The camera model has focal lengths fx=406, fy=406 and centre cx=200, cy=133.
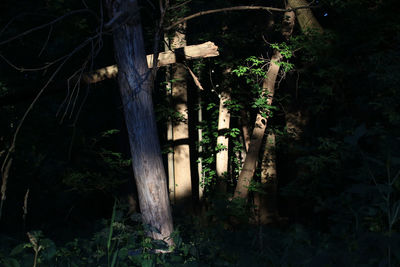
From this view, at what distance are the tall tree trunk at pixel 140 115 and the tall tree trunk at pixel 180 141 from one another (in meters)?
6.08

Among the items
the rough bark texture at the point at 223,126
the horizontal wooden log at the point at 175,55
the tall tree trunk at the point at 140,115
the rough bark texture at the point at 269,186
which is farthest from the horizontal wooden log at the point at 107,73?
the rough bark texture at the point at 269,186

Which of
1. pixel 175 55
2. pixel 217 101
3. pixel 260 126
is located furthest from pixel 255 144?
pixel 175 55

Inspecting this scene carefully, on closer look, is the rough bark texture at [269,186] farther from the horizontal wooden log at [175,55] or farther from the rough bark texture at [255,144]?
the horizontal wooden log at [175,55]

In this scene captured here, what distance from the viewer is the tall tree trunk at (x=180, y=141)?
42.8ft

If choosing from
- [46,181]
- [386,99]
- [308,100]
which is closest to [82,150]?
[46,181]

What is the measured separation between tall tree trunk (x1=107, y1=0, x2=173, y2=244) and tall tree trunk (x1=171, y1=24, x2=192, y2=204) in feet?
20.0

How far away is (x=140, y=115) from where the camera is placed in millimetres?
6859

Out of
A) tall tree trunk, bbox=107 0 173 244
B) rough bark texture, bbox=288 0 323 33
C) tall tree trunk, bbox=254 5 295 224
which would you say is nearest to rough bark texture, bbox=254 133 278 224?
tall tree trunk, bbox=254 5 295 224

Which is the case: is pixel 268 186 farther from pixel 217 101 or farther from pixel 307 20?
pixel 307 20

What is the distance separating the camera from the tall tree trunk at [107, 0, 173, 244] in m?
6.74

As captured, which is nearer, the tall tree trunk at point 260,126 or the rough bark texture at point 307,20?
the rough bark texture at point 307,20

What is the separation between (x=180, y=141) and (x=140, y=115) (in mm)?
6372

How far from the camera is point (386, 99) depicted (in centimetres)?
759

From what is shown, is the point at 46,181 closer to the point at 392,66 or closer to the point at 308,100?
the point at 308,100
